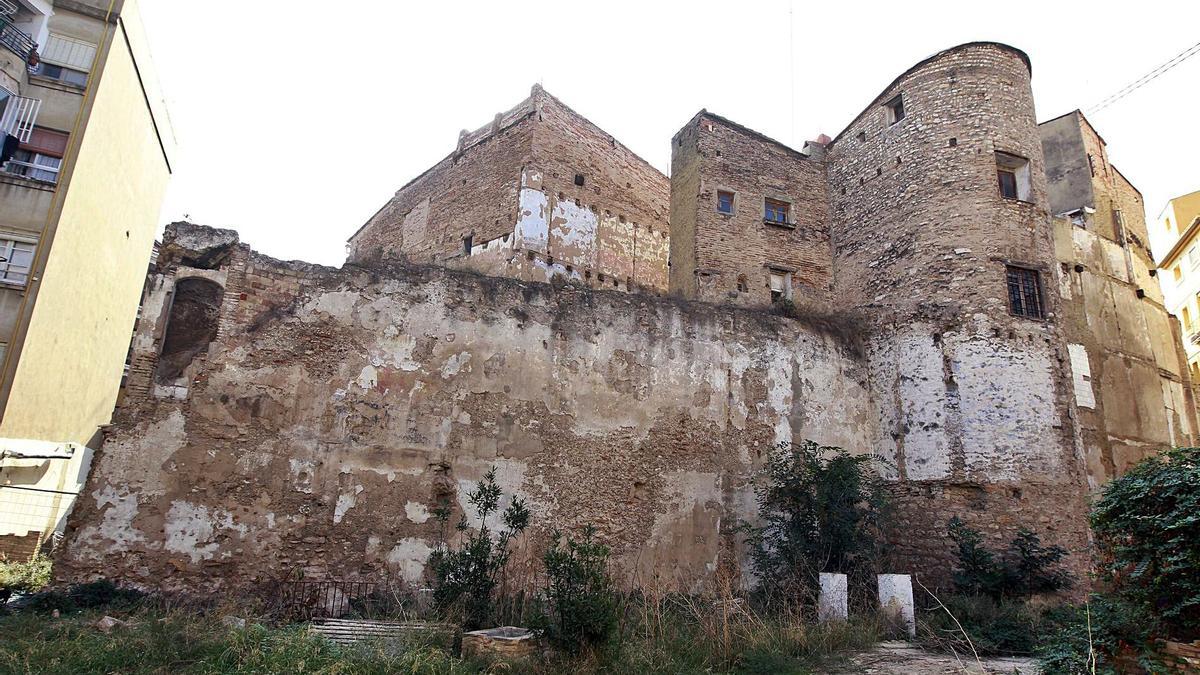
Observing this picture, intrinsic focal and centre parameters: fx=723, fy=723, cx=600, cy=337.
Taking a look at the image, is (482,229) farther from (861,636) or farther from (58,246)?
(861,636)

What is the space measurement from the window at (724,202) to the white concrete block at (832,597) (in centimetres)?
927

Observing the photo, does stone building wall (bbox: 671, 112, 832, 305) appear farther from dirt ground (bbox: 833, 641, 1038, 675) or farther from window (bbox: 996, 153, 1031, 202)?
dirt ground (bbox: 833, 641, 1038, 675)

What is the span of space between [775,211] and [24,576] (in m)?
16.0

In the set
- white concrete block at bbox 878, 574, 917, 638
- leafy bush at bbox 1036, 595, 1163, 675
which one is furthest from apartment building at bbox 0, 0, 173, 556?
leafy bush at bbox 1036, 595, 1163, 675

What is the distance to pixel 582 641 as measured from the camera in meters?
7.23

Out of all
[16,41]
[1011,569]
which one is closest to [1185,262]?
[1011,569]

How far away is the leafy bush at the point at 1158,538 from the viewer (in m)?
A: 6.04

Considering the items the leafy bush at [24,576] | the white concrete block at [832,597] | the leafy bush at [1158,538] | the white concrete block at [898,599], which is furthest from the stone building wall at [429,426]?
the leafy bush at [1158,538]

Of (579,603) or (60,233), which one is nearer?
(579,603)

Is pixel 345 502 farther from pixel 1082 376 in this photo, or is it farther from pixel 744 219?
pixel 1082 376

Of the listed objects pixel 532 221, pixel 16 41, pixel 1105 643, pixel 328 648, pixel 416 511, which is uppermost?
pixel 16 41

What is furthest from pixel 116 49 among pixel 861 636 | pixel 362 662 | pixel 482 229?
pixel 861 636

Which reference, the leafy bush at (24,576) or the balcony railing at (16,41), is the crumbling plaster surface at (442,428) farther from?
the balcony railing at (16,41)

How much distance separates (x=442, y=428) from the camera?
36.1ft
